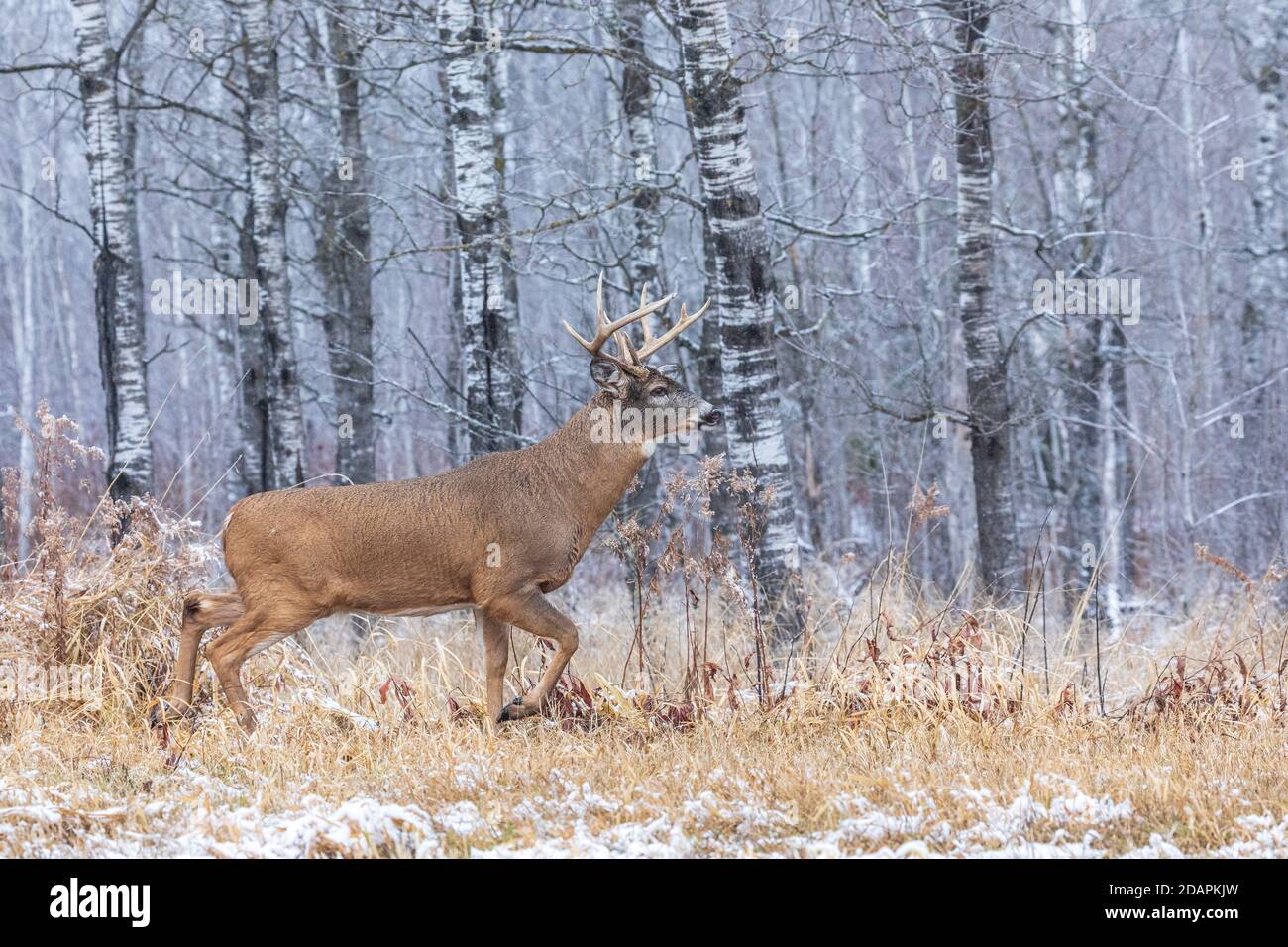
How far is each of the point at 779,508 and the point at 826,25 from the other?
2.88 m

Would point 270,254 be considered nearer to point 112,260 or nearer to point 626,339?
point 112,260

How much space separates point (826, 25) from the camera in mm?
8609

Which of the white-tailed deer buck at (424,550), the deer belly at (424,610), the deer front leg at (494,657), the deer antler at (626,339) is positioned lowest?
the deer front leg at (494,657)

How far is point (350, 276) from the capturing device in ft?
44.5

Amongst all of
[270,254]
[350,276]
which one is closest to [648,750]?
[270,254]

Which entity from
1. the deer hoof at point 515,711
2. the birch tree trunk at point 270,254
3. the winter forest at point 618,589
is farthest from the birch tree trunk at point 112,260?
the deer hoof at point 515,711

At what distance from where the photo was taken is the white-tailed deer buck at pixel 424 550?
22.3ft

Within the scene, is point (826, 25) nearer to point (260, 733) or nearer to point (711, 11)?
point (711, 11)

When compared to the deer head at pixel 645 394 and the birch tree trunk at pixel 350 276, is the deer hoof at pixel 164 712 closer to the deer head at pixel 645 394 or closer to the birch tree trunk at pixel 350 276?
the deer head at pixel 645 394

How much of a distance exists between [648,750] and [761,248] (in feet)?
11.6

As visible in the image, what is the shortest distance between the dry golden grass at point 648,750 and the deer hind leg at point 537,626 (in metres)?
0.12

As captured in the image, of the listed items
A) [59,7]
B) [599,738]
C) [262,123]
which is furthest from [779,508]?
[59,7]

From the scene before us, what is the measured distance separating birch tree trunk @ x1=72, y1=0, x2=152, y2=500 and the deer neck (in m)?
4.00

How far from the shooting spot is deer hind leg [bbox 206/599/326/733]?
22.3 feet
